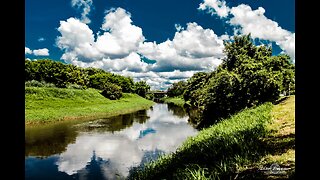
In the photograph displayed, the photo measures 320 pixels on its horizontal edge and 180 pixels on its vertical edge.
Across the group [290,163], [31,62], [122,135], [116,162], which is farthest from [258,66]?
[31,62]

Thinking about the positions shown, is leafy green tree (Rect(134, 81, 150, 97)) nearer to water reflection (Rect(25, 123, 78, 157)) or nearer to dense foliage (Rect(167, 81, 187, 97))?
dense foliage (Rect(167, 81, 187, 97))

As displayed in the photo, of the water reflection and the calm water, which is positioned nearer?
the calm water

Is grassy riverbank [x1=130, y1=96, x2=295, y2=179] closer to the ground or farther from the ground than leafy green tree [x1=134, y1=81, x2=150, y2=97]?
closer to the ground

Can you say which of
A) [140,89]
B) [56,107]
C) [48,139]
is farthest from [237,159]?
[140,89]

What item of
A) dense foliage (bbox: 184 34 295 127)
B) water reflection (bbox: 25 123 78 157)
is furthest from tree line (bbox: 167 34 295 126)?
water reflection (bbox: 25 123 78 157)

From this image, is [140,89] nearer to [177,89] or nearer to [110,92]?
[177,89]

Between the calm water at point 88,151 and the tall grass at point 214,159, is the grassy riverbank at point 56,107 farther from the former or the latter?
the tall grass at point 214,159

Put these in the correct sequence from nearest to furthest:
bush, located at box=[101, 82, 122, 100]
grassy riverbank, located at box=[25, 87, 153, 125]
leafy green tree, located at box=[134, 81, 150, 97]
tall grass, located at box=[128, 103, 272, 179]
Answer: tall grass, located at box=[128, 103, 272, 179] → grassy riverbank, located at box=[25, 87, 153, 125] → bush, located at box=[101, 82, 122, 100] → leafy green tree, located at box=[134, 81, 150, 97]

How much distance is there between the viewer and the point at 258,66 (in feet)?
103

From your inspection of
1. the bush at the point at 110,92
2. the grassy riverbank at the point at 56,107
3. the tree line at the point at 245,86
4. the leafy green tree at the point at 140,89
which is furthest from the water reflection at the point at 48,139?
the leafy green tree at the point at 140,89

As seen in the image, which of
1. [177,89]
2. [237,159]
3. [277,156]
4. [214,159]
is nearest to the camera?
[237,159]

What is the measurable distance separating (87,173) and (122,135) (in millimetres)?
12174

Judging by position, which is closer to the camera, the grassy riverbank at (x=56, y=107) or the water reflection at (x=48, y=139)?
the water reflection at (x=48, y=139)

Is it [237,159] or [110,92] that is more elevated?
[110,92]
